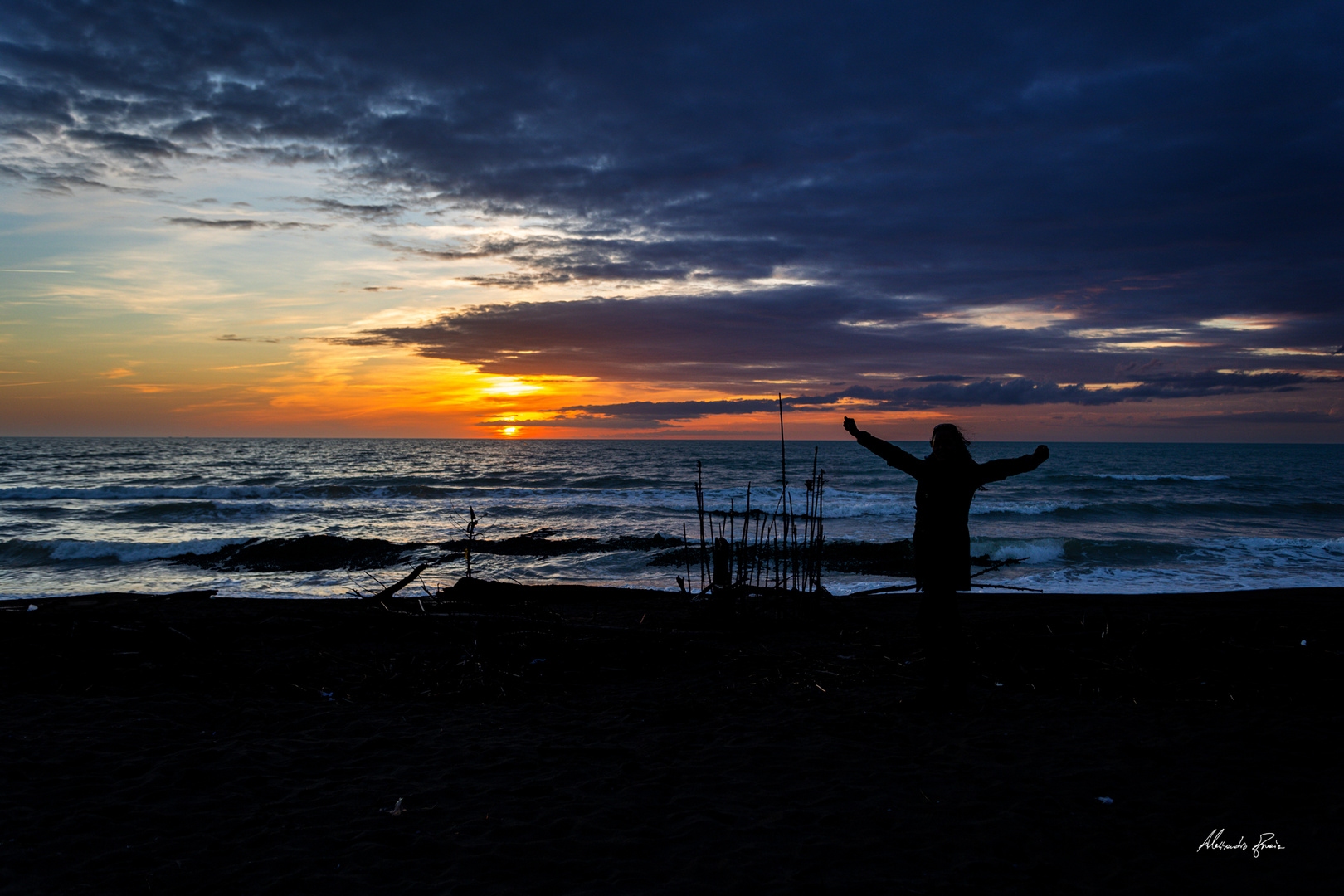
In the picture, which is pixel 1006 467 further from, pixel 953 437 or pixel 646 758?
pixel 646 758

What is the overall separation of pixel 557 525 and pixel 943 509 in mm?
21993

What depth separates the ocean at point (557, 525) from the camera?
657 inches

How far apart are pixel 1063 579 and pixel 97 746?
56.5 ft

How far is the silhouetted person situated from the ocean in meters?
8.37

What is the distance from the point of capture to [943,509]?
5.75 m

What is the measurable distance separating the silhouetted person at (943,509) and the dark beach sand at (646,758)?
1117 mm

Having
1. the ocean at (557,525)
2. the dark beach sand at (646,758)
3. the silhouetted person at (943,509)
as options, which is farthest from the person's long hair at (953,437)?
the ocean at (557,525)

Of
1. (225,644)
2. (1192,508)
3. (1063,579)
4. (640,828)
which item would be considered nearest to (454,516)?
(225,644)

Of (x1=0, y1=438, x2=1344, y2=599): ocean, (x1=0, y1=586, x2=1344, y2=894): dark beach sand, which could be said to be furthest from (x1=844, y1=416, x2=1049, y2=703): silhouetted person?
(x1=0, y1=438, x2=1344, y2=599): ocean

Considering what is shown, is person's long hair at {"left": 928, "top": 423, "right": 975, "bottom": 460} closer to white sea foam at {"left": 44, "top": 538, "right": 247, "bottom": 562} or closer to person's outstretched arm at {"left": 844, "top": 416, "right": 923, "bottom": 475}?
person's outstretched arm at {"left": 844, "top": 416, "right": 923, "bottom": 475}

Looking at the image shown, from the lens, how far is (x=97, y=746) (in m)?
5.55

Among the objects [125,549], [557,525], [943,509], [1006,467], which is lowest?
[557,525]

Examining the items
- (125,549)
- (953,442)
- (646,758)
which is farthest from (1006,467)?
(125,549)

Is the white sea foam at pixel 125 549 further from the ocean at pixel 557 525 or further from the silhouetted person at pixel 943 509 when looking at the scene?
the silhouetted person at pixel 943 509
